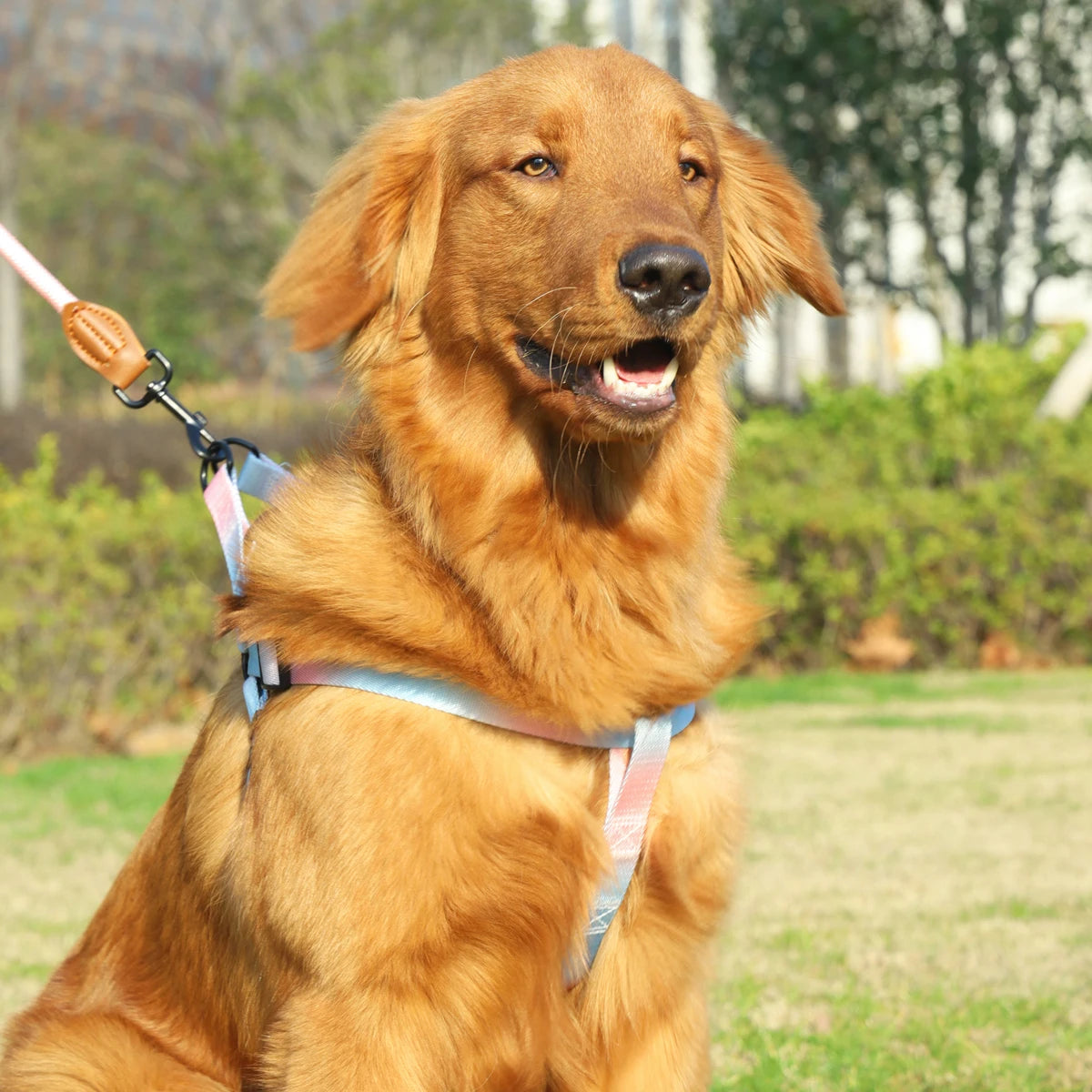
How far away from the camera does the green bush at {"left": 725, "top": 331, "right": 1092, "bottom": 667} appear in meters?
10.1

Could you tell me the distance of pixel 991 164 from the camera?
18609 mm

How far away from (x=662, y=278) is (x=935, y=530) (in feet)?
26.0

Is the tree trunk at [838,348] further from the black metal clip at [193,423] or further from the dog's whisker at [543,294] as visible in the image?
the dog's whisker at [543,294]

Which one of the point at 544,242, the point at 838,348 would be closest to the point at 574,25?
the point at 838,348

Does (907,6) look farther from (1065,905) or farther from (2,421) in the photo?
(1065,905)

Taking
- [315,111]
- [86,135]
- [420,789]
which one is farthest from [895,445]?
[86,135]

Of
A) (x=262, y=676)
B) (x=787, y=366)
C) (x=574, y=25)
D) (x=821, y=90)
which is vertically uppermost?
(x=574, y=25)

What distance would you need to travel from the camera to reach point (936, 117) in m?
18.4

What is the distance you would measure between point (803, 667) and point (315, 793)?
8.33m

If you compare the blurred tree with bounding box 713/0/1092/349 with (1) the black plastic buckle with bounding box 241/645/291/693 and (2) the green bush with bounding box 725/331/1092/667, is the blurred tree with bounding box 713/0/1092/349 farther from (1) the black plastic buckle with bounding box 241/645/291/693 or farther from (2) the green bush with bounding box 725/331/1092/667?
(1) the black plastic buckle with bounding box 241/645/291/693

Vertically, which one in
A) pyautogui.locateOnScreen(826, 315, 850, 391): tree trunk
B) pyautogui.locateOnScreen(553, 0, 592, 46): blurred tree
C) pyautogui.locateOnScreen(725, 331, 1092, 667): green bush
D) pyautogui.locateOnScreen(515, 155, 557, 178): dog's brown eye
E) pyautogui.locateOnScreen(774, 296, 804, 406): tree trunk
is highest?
pyautogui.locateOnScreen(553, 0, 592, 46): blurred tree

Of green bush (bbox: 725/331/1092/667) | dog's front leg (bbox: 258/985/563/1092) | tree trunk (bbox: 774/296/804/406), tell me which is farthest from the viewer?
tree trunk (bbox: 774/296/804/406)

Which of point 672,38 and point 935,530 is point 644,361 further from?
point 672,38

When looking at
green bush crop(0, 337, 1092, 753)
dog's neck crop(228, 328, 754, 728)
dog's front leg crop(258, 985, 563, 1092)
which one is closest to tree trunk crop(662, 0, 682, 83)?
green bush crop(0, 337, 1092, 753)
